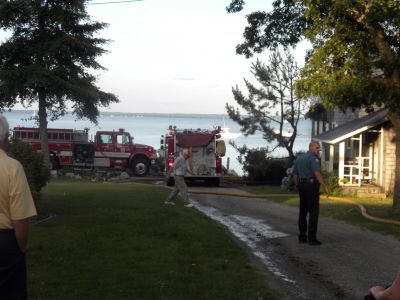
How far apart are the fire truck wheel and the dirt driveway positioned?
1896 centimetres

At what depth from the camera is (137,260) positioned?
830 centimetres

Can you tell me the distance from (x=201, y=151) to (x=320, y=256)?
19.5 meters

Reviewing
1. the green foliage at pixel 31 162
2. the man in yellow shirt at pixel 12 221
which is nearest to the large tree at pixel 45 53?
the green foliage at pixel 31 162

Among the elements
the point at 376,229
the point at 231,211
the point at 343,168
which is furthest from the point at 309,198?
the point at 343,168

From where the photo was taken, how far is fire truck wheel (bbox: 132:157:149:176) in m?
34.2

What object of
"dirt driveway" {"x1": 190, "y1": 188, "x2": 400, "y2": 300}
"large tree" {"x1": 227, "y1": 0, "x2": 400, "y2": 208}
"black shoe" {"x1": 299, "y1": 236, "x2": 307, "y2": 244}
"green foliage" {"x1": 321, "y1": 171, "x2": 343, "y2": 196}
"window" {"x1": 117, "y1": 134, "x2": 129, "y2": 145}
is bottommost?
"dirt driveway" {"x1": 190, "y1": 188, "x2": 400, "y2": 300}

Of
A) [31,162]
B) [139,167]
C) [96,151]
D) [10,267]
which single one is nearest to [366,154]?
[139,167]

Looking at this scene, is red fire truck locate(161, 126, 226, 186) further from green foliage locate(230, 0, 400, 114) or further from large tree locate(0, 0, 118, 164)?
green foliage locate(230, 0, 400, 114)

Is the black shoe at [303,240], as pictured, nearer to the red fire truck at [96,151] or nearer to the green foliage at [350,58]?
the green foliage at [350,58]

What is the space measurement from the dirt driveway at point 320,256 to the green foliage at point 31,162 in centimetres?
420

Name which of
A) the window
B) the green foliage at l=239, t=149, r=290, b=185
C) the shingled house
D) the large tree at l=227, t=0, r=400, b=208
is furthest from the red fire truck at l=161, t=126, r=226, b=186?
the large tree at l=227, t=0, r=400, b=208

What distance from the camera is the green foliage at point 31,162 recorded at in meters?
12.6

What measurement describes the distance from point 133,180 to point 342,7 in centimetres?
2024

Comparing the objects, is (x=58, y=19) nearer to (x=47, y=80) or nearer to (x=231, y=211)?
(x=47, y=80)
